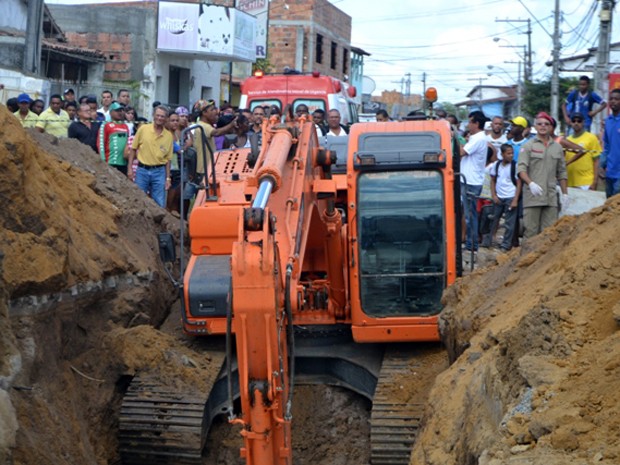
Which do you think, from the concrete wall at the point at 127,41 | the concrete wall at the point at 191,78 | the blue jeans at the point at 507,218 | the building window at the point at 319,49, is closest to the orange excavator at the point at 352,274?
the blue jeans at the point at 507,218

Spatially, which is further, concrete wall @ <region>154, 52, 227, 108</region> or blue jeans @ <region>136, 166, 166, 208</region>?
concrete wall @ <region>154, 52, 227, 108</region>

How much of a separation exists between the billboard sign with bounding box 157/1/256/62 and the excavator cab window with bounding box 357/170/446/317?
22.0 meters

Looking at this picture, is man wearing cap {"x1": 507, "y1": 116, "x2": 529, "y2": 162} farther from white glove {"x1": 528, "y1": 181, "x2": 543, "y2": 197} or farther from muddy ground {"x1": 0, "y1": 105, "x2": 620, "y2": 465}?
muddy ground {"x1": 0, "y1": 105, "x2": 620, "y2": 465}

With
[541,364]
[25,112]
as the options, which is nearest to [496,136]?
[25,112]

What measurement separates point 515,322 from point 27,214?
4.34 metres

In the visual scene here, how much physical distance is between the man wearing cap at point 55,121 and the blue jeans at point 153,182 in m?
1.35

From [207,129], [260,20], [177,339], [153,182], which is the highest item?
[260,20]

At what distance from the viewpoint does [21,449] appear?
7.13m

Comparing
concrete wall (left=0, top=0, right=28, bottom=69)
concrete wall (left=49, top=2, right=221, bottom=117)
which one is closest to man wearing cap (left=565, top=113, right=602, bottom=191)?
concrete wall (left=0, top=0, right=28, bottom=69)

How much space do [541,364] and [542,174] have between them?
24.2 feet

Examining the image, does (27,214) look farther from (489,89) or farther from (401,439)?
(489,89)

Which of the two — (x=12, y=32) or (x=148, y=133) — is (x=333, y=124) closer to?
(x=148, y=133)

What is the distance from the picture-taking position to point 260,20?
1441 inches

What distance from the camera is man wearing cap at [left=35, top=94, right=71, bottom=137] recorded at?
14.2 metres
